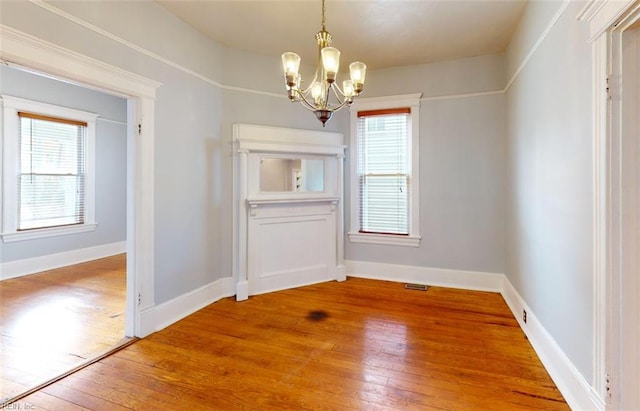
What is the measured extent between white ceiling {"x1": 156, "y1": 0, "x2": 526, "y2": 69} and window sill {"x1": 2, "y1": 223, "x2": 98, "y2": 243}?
388 cm

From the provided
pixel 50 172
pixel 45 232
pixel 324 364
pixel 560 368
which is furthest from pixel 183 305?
pixel 50 172

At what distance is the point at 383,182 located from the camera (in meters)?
4.32

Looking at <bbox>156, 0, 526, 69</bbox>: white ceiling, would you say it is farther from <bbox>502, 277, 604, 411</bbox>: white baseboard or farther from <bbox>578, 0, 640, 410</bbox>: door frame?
<bbox>502, 277, 604, 411</bbox>: white baseboard

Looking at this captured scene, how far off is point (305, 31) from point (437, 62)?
1785 mm

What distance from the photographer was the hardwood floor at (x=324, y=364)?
190 centimetres

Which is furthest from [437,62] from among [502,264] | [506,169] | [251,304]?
[251,304]

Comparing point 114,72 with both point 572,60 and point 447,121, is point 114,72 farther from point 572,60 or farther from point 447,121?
point 447,121

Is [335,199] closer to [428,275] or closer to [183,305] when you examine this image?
[428,275]

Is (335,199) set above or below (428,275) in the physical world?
above

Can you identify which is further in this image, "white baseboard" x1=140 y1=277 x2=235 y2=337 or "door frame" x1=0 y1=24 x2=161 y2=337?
"white baseboard" x1=140 y1=277 x2=235 y2=337

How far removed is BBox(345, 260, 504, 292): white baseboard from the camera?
388cm

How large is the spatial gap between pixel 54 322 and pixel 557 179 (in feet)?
14.2

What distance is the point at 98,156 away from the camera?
5.50 meters

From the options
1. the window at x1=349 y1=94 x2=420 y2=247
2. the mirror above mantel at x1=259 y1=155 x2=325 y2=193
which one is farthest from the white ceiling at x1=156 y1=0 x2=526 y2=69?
the mirror above mantel at x1=259 y1=155 x2=325 y2=193
